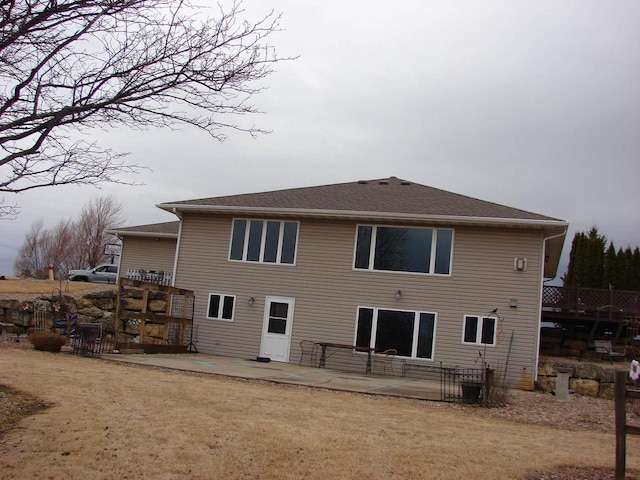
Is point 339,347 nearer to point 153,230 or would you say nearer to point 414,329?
point 414,329

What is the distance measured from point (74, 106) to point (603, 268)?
2360 cm

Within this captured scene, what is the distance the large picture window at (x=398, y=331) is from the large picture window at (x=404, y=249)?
1.25 metres

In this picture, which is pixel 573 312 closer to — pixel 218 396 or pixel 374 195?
pixel 374 195

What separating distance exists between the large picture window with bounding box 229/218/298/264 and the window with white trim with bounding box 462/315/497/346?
17.5ft

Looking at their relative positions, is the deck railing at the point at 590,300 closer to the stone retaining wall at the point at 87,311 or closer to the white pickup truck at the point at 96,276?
the stone retaining wall at the point at 87,311

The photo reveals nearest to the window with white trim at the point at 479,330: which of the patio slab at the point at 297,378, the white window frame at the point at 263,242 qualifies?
the patio slab at the point at 297,378

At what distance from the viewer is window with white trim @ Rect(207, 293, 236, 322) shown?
18203mm

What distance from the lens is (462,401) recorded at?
35.7 ft

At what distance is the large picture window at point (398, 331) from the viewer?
1648 cm

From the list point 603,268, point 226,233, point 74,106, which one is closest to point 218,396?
point 74,106

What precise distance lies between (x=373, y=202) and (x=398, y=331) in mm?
3937

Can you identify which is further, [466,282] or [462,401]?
→ [466,282]

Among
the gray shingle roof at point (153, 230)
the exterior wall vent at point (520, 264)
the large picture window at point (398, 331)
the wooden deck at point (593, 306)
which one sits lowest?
the large picture window at point (398, 331)

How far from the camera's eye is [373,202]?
18.1 m
